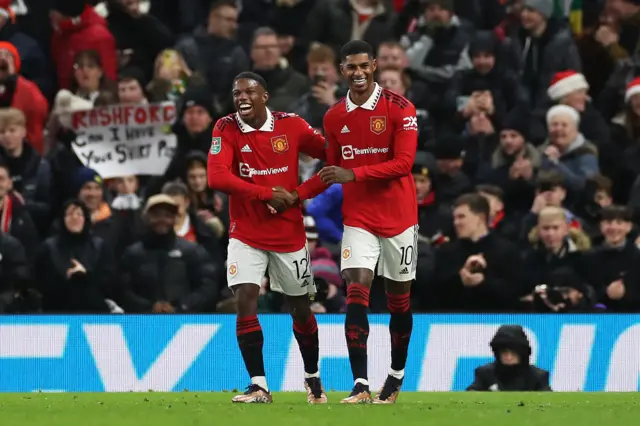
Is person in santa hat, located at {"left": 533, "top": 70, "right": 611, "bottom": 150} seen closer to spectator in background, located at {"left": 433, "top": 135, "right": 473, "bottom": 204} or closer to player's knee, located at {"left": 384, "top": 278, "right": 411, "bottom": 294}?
spectator in background, located at {"left": 433, "top": 135, "right": 473, "bottom": 204}

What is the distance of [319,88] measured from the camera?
1798cm

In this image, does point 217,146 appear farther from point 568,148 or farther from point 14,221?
point 568,148


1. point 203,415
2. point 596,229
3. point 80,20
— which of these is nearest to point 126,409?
point 203,415

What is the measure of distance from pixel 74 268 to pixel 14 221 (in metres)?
1.09

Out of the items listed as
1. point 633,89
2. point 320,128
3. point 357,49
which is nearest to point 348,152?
point 357,49

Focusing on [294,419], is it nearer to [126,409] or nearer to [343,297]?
[126,409]

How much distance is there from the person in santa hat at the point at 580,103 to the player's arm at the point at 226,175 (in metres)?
7.12

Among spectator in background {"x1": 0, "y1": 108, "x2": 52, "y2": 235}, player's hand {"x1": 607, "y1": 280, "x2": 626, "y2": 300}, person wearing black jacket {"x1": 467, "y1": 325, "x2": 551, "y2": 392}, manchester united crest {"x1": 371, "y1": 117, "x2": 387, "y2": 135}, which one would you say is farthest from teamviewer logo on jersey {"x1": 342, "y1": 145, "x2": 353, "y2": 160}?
spectator in background {"x1": 0, "y1": 108, "x2": 52, "y2": 235}

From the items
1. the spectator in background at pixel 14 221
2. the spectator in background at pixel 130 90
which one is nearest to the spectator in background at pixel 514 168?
the spectator in background at pixel 130 90

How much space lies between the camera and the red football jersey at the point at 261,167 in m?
11.9

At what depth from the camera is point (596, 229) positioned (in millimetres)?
17078

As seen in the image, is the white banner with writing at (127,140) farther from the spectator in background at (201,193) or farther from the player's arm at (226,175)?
the player's arm at (226,175)

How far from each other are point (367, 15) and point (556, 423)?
35.1 ft

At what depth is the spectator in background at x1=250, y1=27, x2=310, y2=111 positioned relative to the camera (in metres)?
18.5
